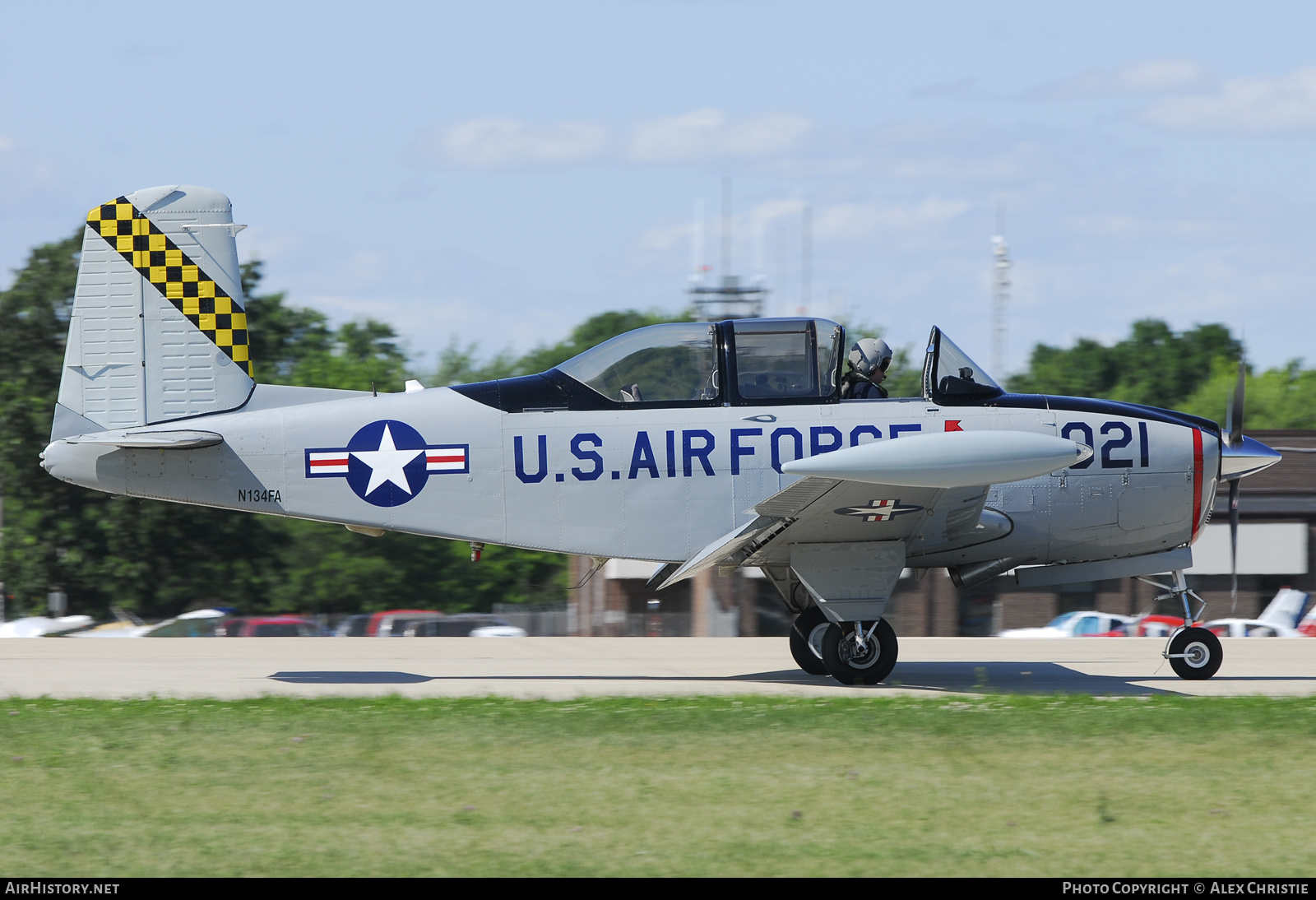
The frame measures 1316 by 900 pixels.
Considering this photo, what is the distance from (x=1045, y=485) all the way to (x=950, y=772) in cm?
388

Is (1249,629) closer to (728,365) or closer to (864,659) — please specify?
(864,659)

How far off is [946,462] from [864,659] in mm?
2175

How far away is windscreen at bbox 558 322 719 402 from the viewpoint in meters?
10.1

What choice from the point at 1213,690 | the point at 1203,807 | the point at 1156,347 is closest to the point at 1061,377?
the point at 1156,347

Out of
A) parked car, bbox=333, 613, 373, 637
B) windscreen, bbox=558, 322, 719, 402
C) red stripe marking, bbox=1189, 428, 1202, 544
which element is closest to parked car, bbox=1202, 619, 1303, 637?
red stripe marking, bbox=1189, 428, 1202, 544

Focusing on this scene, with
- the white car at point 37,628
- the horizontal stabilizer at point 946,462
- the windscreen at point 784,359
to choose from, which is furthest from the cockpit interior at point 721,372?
the white car at point 37,628

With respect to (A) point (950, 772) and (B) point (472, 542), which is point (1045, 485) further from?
(B) point (472, 542)

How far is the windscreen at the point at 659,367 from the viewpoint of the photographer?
1013cm

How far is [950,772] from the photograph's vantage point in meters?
6.95

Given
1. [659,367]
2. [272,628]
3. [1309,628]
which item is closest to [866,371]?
[659,367]

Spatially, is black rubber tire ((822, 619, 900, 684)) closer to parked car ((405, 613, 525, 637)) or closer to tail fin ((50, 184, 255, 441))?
tail fin ((50, 184, 255, 441))

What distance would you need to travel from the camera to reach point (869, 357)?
1031 cm

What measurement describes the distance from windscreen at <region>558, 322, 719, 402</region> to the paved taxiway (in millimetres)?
2333

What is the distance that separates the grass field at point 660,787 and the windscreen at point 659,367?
7.87 feet
